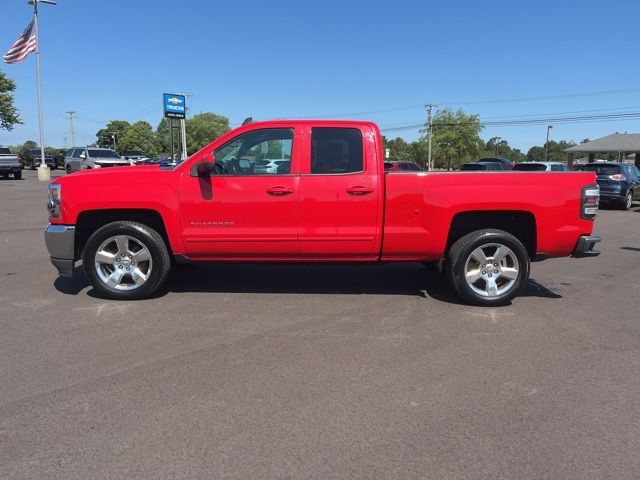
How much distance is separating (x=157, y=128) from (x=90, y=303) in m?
152

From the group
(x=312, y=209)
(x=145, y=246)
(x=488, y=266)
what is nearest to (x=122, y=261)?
(x=145, y=246)

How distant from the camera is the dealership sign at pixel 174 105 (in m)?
33.7

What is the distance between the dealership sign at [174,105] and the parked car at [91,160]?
18.0 feet

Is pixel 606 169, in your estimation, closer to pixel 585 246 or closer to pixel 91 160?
pixel 585 246

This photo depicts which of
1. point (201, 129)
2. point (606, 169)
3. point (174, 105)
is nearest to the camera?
point (606, 169)

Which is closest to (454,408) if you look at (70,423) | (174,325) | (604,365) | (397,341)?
(397,341)

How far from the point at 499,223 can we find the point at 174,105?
32188 mm

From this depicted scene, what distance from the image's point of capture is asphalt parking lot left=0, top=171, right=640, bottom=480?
9.12ft

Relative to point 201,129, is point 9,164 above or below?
below

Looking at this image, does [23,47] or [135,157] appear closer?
[23,47]

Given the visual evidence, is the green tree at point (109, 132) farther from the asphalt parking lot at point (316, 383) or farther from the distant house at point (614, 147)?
the asphalt parking lot at point (316, 383)

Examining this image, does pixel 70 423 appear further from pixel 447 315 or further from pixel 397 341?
pixel 447 315

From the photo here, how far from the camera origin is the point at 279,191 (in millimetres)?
5371

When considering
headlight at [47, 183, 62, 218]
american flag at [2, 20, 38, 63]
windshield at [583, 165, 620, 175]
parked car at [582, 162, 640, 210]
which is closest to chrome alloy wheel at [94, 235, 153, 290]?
headlight at [47, 183, 62, 218]
